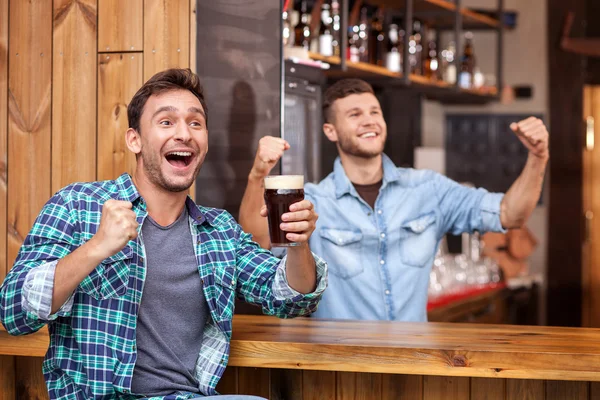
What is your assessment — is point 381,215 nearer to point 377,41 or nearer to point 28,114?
point 28,114

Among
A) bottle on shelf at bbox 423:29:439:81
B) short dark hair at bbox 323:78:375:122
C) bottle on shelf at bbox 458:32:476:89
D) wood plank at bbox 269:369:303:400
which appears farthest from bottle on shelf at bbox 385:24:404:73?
wood plank at bbox 269:369:303:400

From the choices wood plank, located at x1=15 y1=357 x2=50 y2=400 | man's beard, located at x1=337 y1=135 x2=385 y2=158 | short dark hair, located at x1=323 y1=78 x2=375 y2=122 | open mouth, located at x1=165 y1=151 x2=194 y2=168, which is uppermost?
short dark hair, located at x1=323 y1=78 x2=375 y2=122

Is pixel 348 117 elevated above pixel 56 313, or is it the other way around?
pixel 348 117

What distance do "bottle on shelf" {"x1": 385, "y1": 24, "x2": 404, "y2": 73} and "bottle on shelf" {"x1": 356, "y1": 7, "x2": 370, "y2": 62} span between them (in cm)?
13

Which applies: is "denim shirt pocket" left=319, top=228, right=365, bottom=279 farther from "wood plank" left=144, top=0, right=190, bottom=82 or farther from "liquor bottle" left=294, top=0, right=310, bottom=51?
"liquor bottle" left=294, top=0, right=310, bottom=51

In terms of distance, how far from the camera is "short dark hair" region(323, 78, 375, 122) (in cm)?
315

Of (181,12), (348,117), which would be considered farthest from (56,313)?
(348,117)

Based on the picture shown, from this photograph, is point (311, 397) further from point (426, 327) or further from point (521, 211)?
point (521, 211)

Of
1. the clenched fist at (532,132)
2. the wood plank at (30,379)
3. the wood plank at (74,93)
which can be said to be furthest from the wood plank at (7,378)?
the clenched fist at (532,132)

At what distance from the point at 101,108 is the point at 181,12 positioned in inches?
15.3

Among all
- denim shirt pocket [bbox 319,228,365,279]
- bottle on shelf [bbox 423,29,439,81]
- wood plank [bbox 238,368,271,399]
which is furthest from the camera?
bottle on shelf [bbox 423,29,439,81]

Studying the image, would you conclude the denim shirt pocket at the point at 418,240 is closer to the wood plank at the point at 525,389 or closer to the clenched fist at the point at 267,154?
the clenched fist at the point at 267,154

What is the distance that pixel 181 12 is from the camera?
2.58 meters

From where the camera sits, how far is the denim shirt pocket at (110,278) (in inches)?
75.3
